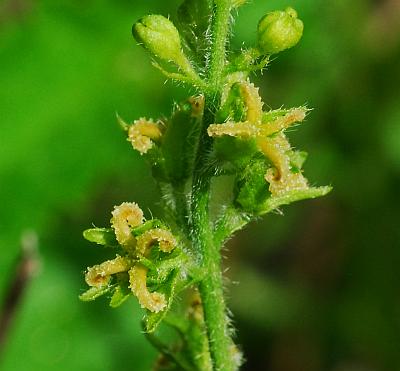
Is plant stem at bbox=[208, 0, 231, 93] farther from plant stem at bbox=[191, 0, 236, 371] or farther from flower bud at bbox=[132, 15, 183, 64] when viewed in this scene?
flower bud at bbox=[132, 15, 183, 64]

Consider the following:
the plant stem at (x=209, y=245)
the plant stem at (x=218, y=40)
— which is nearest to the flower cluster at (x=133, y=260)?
the plant stem at (x=209, y=245)

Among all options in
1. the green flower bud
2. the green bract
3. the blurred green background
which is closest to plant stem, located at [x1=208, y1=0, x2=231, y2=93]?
the green bract

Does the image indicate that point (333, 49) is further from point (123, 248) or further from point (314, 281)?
point (123, 248)

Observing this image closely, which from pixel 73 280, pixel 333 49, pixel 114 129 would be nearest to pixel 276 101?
pixel 333 49

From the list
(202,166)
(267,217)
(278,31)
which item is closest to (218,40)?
(278,31)

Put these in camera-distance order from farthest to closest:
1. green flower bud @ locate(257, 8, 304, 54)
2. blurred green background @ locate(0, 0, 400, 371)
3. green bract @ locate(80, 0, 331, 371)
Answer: blurred green background @ locate(0, 0, 400, 371) → green flower bud @ locate(257, 8, 304, 54) → green bract @ locate(80, 0, 331, 371)

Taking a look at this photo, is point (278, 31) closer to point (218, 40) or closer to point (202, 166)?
point (218, 40)
